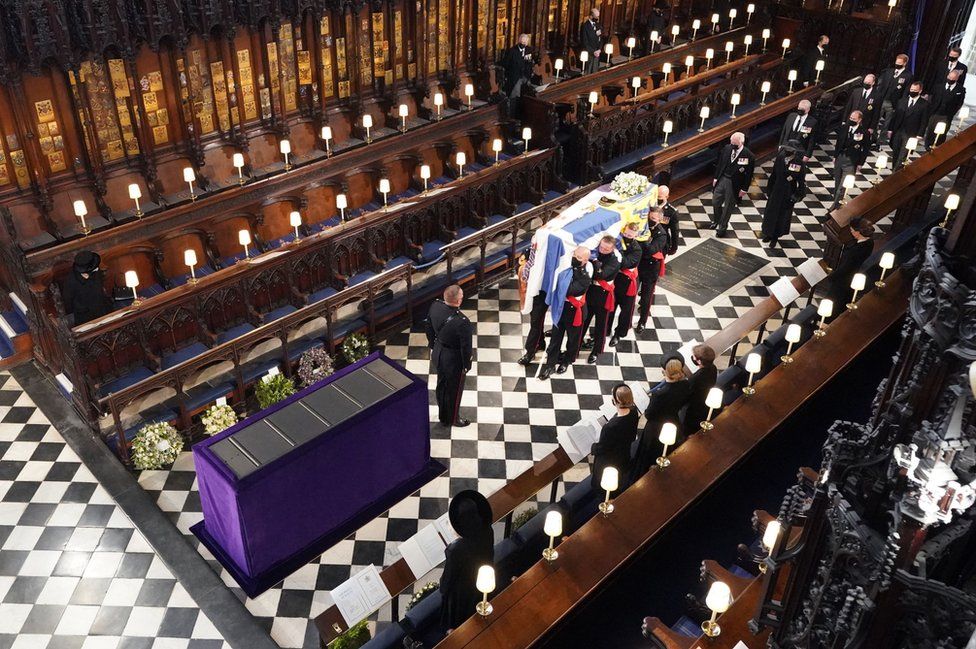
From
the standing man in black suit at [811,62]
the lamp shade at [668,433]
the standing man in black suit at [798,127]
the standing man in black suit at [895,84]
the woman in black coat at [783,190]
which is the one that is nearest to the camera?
the lamp shade at [668,433]

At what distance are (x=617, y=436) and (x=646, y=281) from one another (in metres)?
3.74

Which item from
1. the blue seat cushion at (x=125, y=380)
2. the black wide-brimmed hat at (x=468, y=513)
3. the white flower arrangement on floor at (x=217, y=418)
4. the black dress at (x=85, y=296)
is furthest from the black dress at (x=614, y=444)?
the black dress at (x=85, y=296)

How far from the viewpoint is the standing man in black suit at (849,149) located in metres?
14.2

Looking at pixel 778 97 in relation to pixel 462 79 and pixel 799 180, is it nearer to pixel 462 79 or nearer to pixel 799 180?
pixel 799 180

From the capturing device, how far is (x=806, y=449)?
8.75 m

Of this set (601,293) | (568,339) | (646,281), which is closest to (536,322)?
(568,339)

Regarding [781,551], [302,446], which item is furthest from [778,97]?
[781,551]

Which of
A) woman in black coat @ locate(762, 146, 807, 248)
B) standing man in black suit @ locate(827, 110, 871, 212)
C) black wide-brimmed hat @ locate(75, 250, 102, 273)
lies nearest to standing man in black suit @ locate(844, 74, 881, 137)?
standing man in black suit @ locate(827, 110, 871, 212)

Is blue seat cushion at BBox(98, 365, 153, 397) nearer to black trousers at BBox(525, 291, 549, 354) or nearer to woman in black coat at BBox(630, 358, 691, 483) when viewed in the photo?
black trousers at BBox(525, 291, 549, 354)

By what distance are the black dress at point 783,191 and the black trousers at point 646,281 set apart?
332 centimetres

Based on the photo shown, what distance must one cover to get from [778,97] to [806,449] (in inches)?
426

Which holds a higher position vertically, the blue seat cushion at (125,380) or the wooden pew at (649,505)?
the wooden pew at (649,505)

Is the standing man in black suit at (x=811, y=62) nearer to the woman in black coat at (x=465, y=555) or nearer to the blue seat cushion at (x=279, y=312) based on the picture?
the blue seat cushion at (x=279, y=312)

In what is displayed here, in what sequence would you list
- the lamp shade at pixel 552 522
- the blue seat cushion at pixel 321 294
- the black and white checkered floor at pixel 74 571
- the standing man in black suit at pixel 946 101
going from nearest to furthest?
the lamp shade at pixel 552 522
the black and white checkered floor at pixel 74 571
the blue seat cushion at pixel 321 294
the standing man in black suit at pixel 946 101
